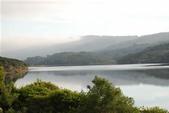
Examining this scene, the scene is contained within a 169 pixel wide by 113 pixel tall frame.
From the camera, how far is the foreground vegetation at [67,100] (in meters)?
27.4

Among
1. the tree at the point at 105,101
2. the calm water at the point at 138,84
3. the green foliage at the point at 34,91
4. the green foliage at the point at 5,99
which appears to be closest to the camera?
the tree at the point at 105,101

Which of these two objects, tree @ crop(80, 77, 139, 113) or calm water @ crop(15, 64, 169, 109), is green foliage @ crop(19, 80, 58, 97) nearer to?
tree @ crop(80, 77, 139, 113)

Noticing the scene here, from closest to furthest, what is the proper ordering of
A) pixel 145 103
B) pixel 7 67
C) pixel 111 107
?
pixel 111 107 < pixel 145 103 < pixel 7 67

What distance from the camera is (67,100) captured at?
3148 centimetres

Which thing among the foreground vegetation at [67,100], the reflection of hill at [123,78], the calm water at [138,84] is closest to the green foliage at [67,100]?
the foreground vegetation at [67,100]

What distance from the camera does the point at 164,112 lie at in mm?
28922

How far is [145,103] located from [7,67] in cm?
13999

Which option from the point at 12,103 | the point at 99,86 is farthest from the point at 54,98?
the point at 99,86

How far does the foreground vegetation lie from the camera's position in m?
27.4

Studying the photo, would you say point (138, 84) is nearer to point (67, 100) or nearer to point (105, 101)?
point (67, 100)

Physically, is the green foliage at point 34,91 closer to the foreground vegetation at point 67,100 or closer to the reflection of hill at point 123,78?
the foreground vegetation at point 67,100

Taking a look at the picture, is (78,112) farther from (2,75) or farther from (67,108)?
(2,75)

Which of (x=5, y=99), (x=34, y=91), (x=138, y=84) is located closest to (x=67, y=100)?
(x=34, y=91)

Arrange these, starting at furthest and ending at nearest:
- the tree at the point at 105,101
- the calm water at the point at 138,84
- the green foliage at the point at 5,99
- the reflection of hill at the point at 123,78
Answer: the reflection of hill at the point at 123,78 → the calm water at the point at 138,84 → the green foliage at the point at 5,99 → the tree at the point at 105,101
